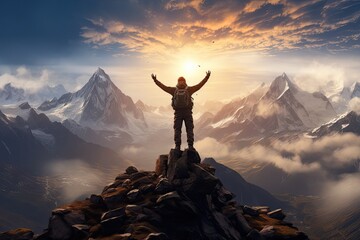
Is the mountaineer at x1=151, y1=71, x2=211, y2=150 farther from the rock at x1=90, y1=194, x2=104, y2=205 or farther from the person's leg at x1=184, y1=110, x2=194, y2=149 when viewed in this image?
the rock at x1=90, y1=194, x2=104, y2=205

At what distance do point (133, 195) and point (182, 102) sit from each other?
1319 centimetres

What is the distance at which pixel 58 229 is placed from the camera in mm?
40344

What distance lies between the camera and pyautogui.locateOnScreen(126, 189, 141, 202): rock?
46.0 meters

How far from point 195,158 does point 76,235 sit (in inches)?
Answer: 667

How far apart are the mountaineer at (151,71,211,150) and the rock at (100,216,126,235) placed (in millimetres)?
12946

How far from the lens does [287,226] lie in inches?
2029

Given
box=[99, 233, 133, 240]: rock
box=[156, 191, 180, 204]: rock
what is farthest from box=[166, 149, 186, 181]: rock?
box=[99, 233, 133, 240]: rock

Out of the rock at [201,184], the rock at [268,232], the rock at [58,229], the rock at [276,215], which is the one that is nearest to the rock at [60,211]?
the rock at [58,229]

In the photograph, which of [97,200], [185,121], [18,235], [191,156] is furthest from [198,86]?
[18,235]

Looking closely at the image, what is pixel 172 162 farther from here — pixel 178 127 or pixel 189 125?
pixel 189 125

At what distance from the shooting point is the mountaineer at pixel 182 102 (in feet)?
155

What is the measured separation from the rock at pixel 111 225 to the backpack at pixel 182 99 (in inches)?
624

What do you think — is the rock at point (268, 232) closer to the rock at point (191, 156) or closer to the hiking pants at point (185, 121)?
the rock at point (191, 156)

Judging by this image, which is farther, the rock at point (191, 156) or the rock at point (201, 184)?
the rock at point (191, 156)
